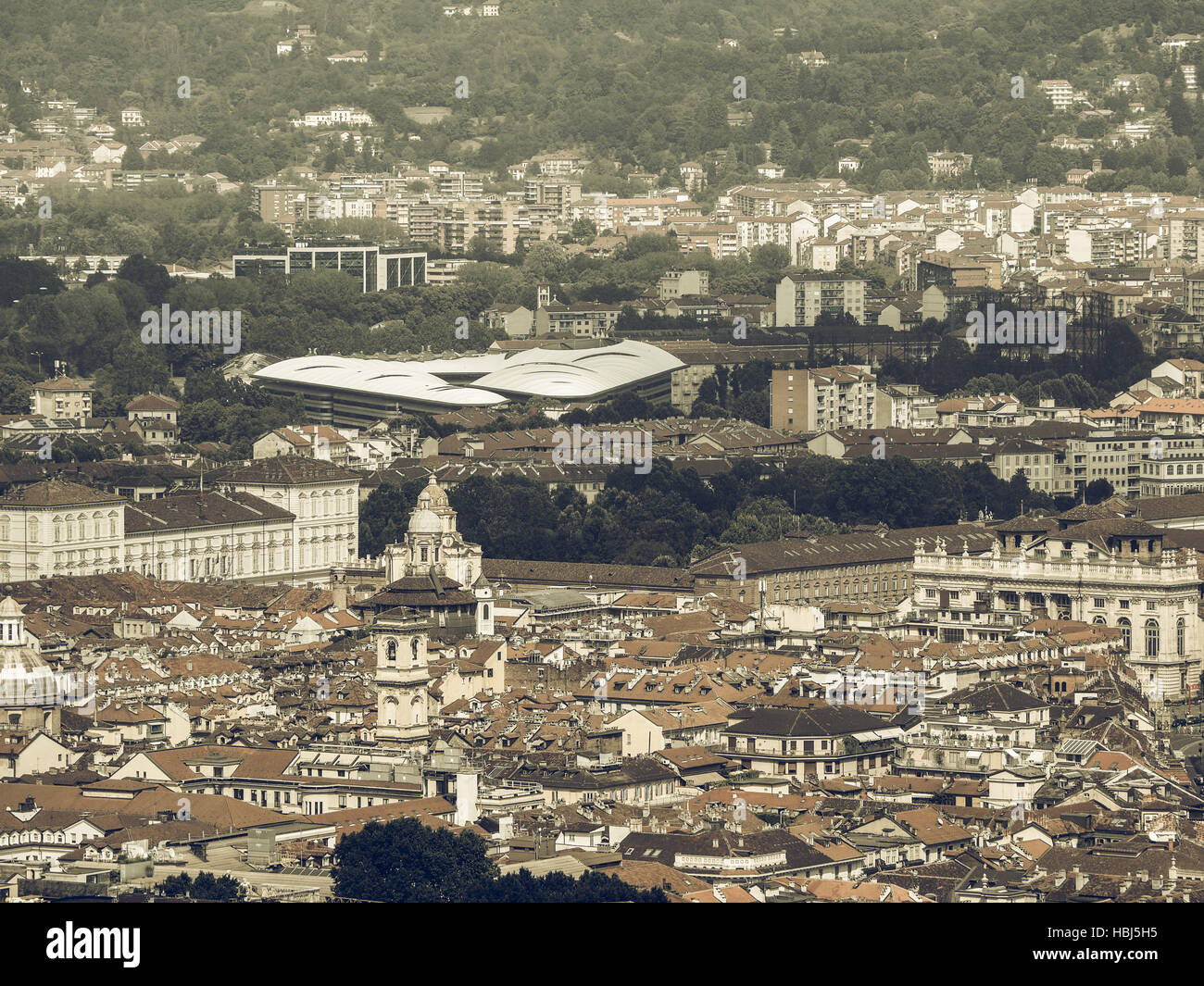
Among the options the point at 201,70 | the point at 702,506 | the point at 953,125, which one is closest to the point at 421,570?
the point at 702,506

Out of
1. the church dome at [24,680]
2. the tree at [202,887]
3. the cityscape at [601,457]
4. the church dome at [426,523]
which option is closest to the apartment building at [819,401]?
the cityscape at [601,457]

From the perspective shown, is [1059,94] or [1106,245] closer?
[1106,245]

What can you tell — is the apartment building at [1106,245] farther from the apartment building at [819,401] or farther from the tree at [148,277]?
the apartment building at [819,401]

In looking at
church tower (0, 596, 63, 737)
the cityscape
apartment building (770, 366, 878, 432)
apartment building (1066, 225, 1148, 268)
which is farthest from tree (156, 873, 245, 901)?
apartment building (1066, 225, 1148, 268)

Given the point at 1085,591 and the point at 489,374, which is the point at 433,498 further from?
the point at 489,374

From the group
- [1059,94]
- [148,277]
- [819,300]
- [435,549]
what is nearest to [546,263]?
[819,300]

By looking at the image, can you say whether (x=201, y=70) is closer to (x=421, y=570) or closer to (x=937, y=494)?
(x=937, y=494)

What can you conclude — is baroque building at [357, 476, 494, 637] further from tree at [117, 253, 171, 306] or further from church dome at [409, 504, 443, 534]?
tree at [117, 253, 171, 306]
